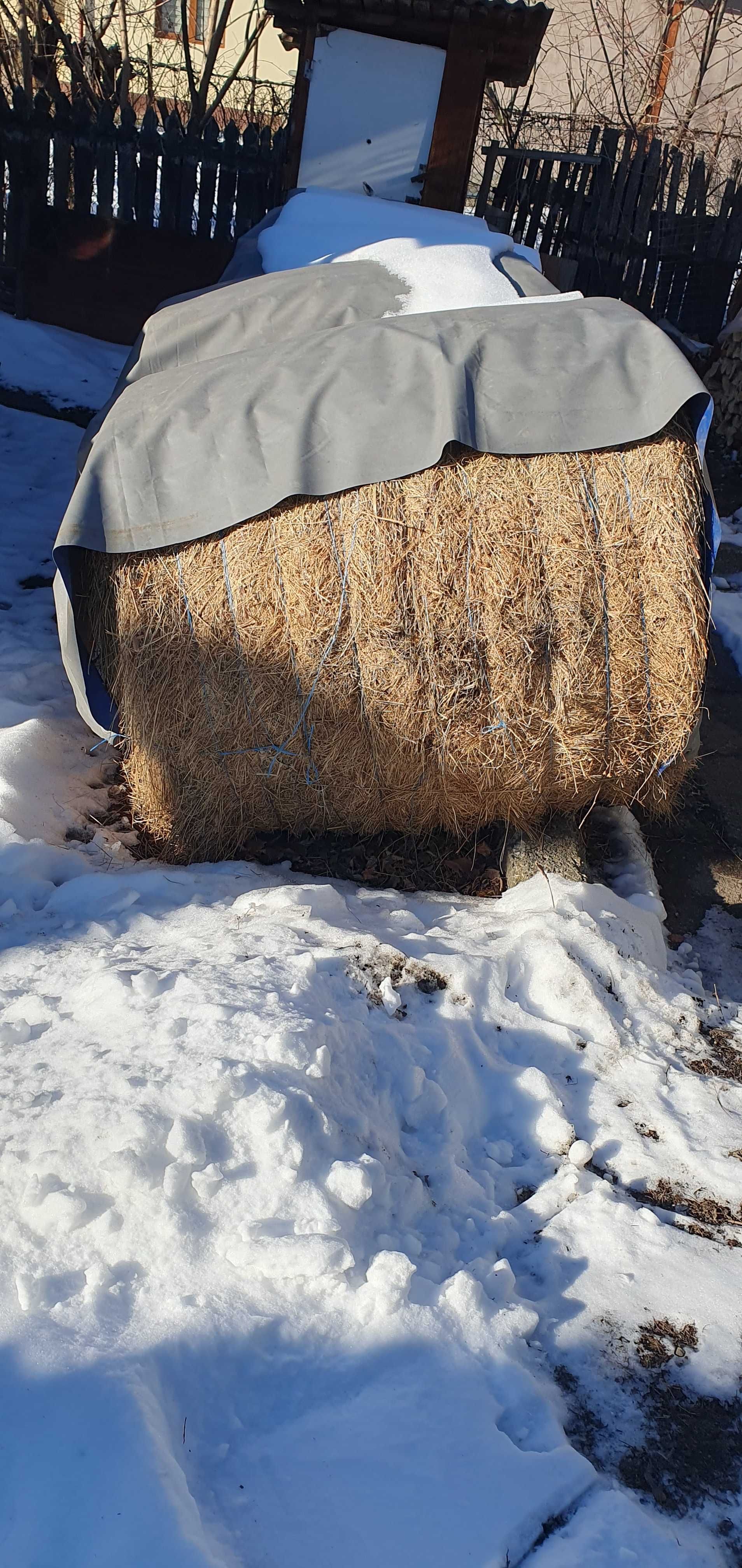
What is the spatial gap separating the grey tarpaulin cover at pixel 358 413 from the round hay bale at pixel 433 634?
0.26 feet

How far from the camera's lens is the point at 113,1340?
182 centimetres

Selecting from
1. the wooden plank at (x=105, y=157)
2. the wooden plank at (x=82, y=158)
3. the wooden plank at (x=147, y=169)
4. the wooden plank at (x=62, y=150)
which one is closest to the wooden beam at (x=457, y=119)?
the wooden plank at (x=147, y=169)

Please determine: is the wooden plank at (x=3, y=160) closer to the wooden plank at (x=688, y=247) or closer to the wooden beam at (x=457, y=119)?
the wooden beam at (x=457, y=119)

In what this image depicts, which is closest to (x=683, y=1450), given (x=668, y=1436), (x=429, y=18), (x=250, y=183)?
(x=668, y=1436)

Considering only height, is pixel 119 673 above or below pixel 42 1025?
above

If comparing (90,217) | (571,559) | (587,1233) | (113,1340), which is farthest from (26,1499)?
(90,217)

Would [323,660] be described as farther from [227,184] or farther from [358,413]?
[227,184]

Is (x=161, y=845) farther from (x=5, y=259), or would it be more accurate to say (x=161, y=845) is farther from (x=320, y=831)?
(x=5, y=259)

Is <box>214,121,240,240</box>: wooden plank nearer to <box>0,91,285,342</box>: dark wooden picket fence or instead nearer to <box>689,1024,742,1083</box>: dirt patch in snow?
<box>0,91,285,342</box>: dark wooden picket fence

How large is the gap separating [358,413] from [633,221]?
701cm

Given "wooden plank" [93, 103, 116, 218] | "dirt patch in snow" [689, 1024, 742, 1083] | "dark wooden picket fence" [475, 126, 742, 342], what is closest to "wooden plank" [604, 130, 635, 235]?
"dark wooden picket fence" [475, 126, 742, 342]

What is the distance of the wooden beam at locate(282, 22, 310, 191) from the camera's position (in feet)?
22.2

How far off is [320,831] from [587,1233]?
5.85ft

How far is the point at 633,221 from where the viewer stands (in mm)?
8680
